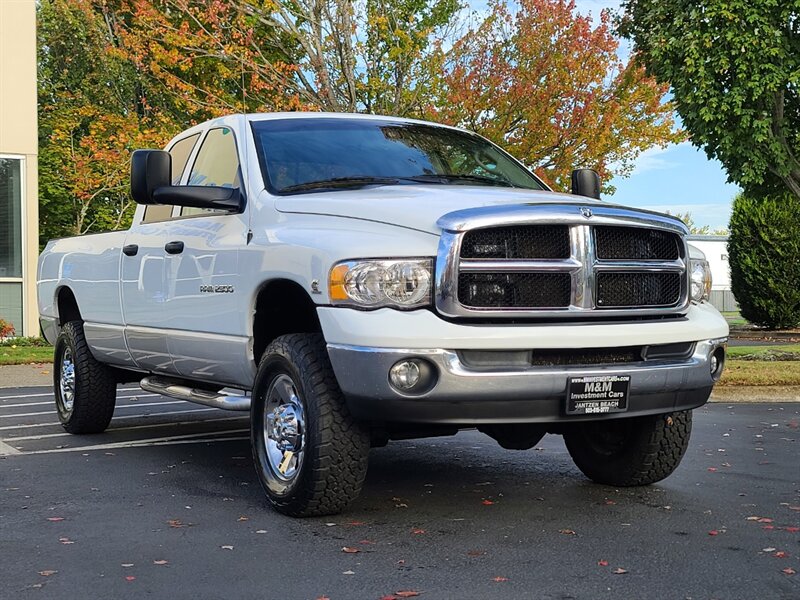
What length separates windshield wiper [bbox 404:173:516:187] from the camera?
21.9 feet

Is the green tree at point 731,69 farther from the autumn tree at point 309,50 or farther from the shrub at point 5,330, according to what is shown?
the shrub at point 5,330

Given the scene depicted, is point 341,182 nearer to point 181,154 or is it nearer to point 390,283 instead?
point 390,283

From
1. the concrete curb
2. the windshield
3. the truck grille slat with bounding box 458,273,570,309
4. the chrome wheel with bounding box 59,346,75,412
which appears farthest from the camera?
the concrete curb

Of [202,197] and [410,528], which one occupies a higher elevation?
[202,197]

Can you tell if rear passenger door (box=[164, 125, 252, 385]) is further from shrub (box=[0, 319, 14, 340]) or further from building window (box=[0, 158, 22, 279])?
building window (box=[0, 158, 22, 279])

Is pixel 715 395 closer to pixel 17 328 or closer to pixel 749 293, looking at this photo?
pixel 17 328

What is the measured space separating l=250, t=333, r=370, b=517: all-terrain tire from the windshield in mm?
1138

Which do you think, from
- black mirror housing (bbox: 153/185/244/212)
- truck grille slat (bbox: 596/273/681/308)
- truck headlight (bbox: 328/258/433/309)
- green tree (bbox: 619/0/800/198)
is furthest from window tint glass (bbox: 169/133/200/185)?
green tree (bbox: 619/0/800/198)

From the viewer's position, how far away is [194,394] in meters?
7.16

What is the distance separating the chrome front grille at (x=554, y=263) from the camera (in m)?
5.30

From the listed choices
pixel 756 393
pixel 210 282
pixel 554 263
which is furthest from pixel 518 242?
pixel 756 393

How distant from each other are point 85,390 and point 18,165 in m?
13.7

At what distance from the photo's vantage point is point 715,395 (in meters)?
12.2

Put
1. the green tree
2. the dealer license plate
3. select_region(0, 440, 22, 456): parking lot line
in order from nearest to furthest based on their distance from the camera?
the dealer license plate → select_region(0, 440, 22, 456): parking lot line → the green tree
